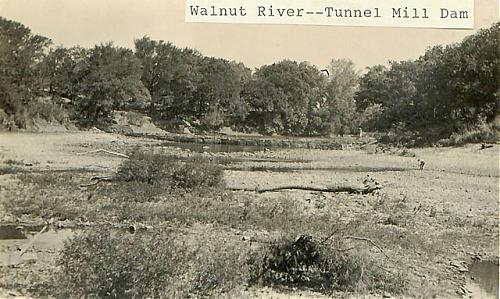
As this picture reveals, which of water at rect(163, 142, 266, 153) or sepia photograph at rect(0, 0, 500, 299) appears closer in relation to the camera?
sepia photograph at rect(0, 0, 500, 299)

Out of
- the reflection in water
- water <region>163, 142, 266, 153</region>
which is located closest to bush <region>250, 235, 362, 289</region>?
water <region>163, 142, 266, 153</region>

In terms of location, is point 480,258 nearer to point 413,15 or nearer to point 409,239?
point 409,239

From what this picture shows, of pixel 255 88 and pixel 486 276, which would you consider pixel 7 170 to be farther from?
pixel 486 276

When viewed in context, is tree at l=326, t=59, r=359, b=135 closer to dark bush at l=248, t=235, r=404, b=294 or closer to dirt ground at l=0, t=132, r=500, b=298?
dirt ground at l=0, t=132, r=500, b=298

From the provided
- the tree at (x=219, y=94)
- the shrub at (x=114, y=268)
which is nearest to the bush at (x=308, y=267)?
the shrub at (x=114, y=268)

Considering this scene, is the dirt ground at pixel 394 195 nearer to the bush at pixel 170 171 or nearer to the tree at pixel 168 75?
the bush at pixel 170 171

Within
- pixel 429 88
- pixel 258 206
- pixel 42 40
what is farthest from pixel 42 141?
pixel 429 88
